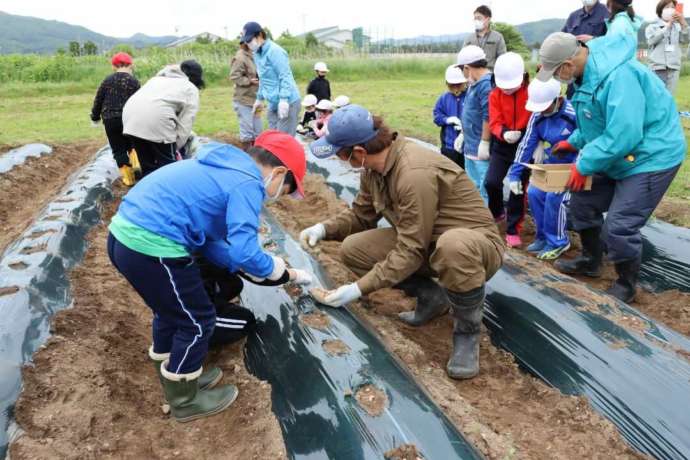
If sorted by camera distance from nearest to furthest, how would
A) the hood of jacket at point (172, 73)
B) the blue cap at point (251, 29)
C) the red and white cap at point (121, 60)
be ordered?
1. the hood of jacket at point (172, 73)
2. the red and white cap at point (121, 60)
3. the blue cap at point (251, 29)

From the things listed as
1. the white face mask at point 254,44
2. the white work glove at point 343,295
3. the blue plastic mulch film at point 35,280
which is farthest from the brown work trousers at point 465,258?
the white face mask at point 254,44

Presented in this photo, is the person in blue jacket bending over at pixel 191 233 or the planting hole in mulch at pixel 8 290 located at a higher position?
the person in blue jacket bending over at pixel 191 233

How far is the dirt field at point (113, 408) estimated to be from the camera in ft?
6.25

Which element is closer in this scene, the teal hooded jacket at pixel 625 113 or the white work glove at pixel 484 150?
the teal hooded jacket at pixel 625 113

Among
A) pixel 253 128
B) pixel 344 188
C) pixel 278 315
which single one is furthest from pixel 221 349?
pixel 253 128

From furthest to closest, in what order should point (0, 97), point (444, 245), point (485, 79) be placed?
point (0, 97), point (485, 79), point (444, 245)

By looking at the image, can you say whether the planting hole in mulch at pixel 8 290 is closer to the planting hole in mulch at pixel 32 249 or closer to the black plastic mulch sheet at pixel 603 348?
the planting hole in mulch at pixel 32 249

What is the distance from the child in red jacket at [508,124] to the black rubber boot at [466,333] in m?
1.73

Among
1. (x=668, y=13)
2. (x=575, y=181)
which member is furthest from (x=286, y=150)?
(x=668, y=13)

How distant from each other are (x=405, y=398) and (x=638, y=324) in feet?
4.52

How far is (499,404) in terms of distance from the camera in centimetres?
238

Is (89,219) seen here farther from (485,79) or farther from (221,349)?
(485,79)

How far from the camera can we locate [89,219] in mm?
4355

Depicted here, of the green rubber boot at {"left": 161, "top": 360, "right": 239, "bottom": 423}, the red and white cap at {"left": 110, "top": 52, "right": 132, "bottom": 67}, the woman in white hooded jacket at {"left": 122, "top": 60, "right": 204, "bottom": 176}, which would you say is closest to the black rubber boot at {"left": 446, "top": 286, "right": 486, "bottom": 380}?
the green rubber boot at {"left": 161, "top": 360, "right": 239, "bottom": 423}
